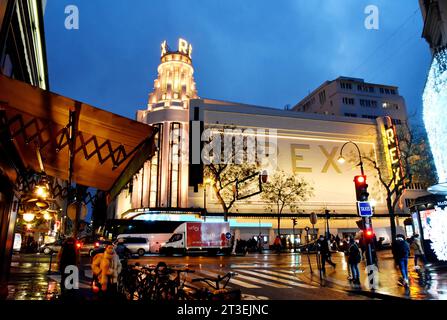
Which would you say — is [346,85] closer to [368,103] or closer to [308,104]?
[368,103]

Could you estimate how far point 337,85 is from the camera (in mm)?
75062

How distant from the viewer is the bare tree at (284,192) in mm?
46812

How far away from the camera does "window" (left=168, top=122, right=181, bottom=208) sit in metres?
45.6

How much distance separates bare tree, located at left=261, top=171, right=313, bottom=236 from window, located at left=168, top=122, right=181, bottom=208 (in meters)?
12.3

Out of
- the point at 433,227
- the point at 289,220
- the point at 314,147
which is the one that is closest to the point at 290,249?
the point at 289,220

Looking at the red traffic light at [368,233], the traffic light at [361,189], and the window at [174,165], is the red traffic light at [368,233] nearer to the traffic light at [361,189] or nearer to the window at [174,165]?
the traffic light at [361,189]

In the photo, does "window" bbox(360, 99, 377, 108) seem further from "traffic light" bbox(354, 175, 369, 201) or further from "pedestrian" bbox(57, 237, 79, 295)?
"pedestrian" bbox(57, 237, 79, 295)

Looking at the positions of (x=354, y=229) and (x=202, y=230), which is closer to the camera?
(x=202, y=230)

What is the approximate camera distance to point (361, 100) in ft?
248

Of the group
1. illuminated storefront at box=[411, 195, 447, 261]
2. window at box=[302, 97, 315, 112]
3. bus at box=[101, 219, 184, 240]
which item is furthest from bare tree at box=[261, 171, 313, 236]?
window at box=[302, 97, 315, 112]

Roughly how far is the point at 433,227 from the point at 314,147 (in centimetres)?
3737

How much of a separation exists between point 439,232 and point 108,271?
17.0 meters

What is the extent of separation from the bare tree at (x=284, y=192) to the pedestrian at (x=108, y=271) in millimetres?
38483
